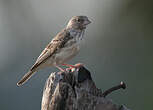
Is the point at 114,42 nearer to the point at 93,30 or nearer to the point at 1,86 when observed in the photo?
the point at 93,30

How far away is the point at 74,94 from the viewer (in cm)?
447

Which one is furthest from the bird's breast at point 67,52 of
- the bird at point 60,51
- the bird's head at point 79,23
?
the bird's head at point 79,23

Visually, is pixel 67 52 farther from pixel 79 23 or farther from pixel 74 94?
pixel 74 94

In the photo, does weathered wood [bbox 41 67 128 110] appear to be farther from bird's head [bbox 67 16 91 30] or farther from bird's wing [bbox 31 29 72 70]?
bird's head [bbox 67 16 91 30]

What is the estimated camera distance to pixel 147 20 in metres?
12.9

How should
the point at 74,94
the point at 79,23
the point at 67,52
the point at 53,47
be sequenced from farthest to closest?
the point at 79,23, the point at 53,47, the point at 67,52, the point at 74,94

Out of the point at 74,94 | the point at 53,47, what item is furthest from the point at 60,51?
the point at 74,94

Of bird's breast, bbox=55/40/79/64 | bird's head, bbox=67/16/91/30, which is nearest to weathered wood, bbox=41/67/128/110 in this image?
bird's breast, bbox=55/40/79/64

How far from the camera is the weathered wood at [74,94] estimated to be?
440cm

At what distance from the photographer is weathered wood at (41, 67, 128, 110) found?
4398 mm

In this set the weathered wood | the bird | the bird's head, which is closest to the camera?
the weathered wood

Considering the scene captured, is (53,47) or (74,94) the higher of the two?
(74,94)

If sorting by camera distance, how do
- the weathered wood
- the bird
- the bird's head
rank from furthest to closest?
1. the bird's head
2. the bird
3. the weathered wood

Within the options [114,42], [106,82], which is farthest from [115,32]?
[106,82]
